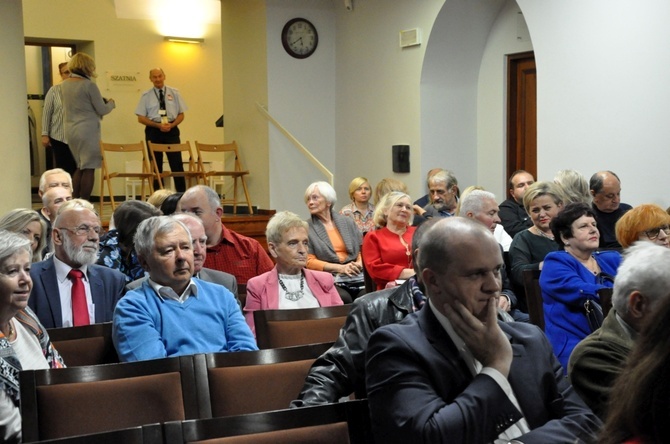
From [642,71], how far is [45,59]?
983cm

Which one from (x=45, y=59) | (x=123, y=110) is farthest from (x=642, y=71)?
(x=45, y=59)

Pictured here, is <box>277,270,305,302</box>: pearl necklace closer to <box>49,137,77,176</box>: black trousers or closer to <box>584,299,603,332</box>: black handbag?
<box>584,299,603,332</box>: black handbag

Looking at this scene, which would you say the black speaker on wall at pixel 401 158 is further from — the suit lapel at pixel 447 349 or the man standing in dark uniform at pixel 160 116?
the suit lapel at pixel 447 349

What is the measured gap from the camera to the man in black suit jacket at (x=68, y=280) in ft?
12.9

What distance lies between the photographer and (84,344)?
3.32 m

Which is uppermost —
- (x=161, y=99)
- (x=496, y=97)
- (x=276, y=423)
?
(x=161, y=99)

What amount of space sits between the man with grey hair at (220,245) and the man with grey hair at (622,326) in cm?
280

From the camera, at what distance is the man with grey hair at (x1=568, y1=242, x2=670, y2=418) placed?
2.57 meters

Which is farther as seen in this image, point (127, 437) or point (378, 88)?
point (378, 88)

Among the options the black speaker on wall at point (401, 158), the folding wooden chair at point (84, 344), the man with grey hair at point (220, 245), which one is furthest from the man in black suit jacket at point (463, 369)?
the black speaker on wall at point (401, 158)

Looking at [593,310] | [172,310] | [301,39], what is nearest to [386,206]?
[593,310]

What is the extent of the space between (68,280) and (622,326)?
8.32ft

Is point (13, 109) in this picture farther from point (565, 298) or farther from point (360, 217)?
point (565, 298)

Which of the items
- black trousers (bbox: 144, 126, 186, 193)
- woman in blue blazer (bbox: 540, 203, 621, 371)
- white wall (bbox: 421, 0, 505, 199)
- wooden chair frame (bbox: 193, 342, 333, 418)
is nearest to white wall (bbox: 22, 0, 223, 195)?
black trousers (bbox: 144, 126, 186, 193)
